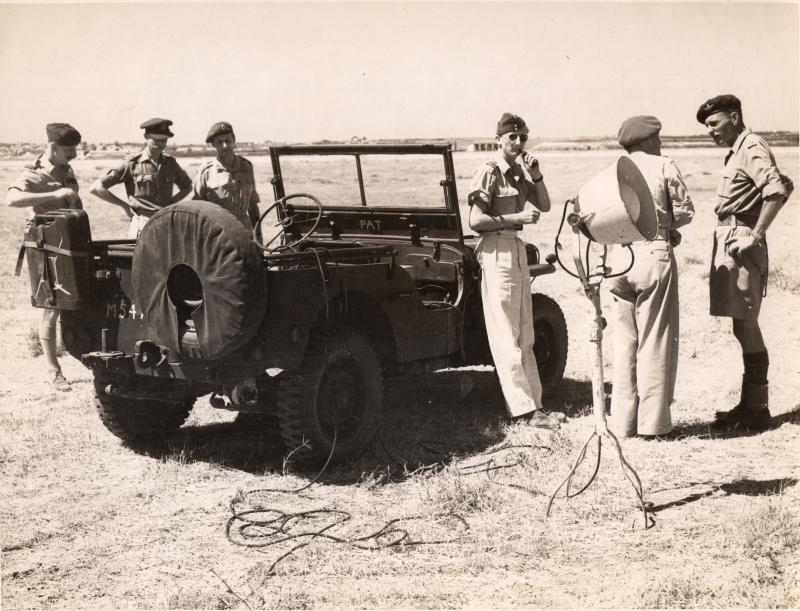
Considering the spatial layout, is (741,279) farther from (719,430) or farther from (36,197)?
(36,197)

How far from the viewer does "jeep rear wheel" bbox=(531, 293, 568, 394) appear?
24.1ft

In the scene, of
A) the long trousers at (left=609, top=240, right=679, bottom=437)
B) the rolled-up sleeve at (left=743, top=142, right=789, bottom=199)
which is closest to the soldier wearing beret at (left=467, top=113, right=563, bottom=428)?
the long trousers at (left=609, top=240, right=679, bottom=437)

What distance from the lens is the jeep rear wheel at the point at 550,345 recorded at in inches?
290

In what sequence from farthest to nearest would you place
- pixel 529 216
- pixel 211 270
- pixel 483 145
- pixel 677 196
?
pixel 483 145 < pixel 529 216 < pixel 677 196 < pixel 211 270

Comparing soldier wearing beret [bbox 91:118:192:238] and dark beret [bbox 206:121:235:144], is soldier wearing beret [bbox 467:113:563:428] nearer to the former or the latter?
dark beret [bbox 206:121:235:144]

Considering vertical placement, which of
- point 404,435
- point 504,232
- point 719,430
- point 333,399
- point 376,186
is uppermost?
point 376,186

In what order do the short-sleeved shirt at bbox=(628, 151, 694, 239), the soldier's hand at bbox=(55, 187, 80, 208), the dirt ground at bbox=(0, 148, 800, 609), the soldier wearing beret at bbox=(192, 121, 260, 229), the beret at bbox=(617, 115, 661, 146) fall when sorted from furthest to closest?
the soldier's hand at bbox=(55, 187, 80, 208) < the soldier wearing beret at bbox=(192, 121, 260, 229) < the beret at bbox=(617, 115, 661, 146) < the short-sleeved shirt at bbox=(628, 151, 694, 239) < the dirt ground at bbox=(0, 148, 800, 609)

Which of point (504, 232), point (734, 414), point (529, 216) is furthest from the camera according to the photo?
point (734, 414)

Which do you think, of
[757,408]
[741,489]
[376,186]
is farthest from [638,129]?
[741,489]

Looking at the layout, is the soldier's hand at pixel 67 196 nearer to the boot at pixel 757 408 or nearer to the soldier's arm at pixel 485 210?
the soldier's arm at pixel 485 210

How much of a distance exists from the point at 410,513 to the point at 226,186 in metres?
3.21

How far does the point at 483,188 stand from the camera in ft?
21.5

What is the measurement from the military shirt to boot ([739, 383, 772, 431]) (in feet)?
6.22

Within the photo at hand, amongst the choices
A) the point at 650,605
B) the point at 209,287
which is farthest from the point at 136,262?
the point at 650,605
